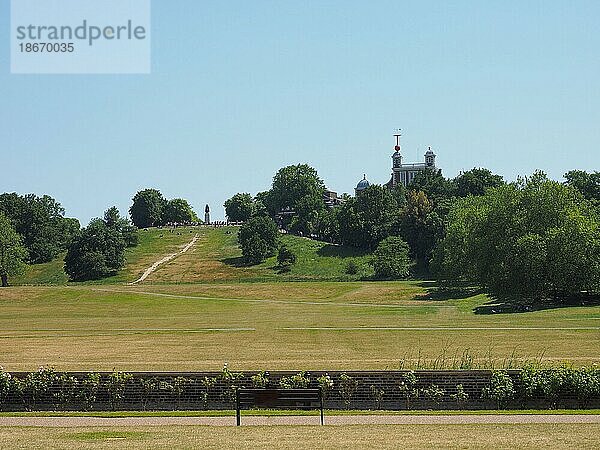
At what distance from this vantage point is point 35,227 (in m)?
149

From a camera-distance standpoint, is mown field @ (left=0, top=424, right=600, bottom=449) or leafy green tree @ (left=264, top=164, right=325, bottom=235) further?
leafy green tree @ (left=264, top=164, right=325, bottom=235)

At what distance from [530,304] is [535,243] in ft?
17.0

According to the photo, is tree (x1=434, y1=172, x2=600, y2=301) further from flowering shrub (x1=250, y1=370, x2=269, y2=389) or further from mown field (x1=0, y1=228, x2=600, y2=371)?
flowering shrub (x1=250, y1=370, x2=269, y2=389)

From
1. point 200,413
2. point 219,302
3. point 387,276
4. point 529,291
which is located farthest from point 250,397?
point 387,276

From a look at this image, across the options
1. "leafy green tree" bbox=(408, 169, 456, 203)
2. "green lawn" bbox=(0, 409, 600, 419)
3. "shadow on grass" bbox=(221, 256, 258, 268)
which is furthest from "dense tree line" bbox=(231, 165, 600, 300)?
"green lawn" bbox=(0, 409, 600, 419)

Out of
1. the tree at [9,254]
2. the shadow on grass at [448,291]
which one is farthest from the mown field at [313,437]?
the tree at [9,254]

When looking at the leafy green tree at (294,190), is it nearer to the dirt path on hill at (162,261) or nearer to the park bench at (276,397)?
the dirt path on hill at (162,261)

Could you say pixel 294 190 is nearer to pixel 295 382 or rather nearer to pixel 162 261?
pixel 162 261

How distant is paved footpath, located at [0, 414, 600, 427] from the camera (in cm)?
2052

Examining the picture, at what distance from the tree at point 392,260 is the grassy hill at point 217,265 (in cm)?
328

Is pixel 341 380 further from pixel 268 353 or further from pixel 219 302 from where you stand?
pixel 219 302

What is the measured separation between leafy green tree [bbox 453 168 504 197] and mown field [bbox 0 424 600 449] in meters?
133

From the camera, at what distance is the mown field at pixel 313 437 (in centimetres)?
1650

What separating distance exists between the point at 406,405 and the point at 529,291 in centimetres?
5035
